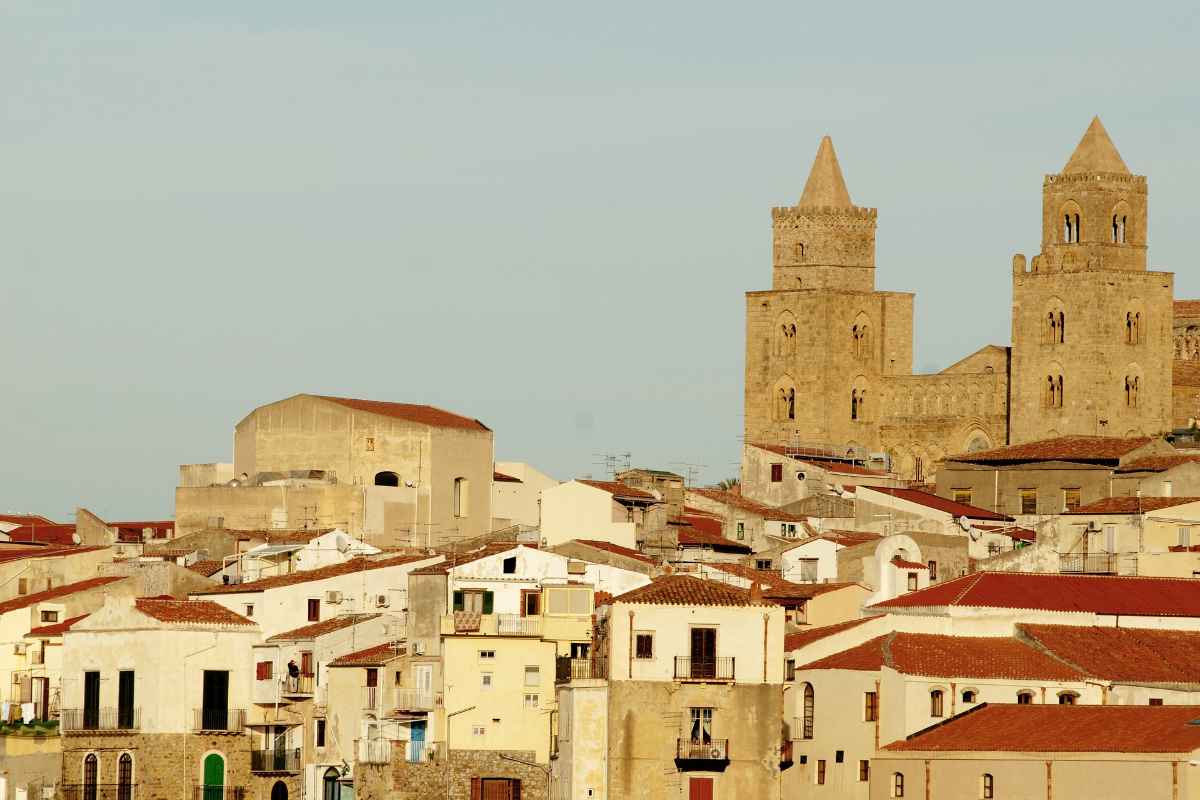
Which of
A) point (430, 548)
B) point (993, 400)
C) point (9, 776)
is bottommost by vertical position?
point (9, 776)

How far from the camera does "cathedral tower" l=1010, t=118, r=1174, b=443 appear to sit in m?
132

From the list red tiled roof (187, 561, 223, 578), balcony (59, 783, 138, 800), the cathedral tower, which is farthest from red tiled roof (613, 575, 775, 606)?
the cathedral tower

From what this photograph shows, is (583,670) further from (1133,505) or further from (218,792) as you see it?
(1133,505)

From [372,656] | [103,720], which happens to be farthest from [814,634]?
[103,720]

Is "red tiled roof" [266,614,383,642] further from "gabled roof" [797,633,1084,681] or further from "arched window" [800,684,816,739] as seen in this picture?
"arched window" [800,684,816,739]

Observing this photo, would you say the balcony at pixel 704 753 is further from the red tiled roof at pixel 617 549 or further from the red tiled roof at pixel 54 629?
the red tiled roof at pixel 54 629

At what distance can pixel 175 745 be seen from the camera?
261ft

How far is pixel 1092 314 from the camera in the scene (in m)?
133

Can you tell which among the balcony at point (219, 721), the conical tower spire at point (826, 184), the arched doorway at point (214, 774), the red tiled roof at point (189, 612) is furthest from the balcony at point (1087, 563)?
the conical tower spire at point (826, 184)

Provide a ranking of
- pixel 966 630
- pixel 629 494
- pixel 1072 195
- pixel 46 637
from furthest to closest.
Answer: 1. pixel 1072 195
2. pixel 629 494
3. pixel 46 637
4. pixel 966 630

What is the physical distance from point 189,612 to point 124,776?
4226 mm

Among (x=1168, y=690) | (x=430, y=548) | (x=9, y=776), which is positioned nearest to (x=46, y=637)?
(x=9, y=776)

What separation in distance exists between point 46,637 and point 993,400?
57.3 m

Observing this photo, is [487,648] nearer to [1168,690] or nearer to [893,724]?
[893,724]
